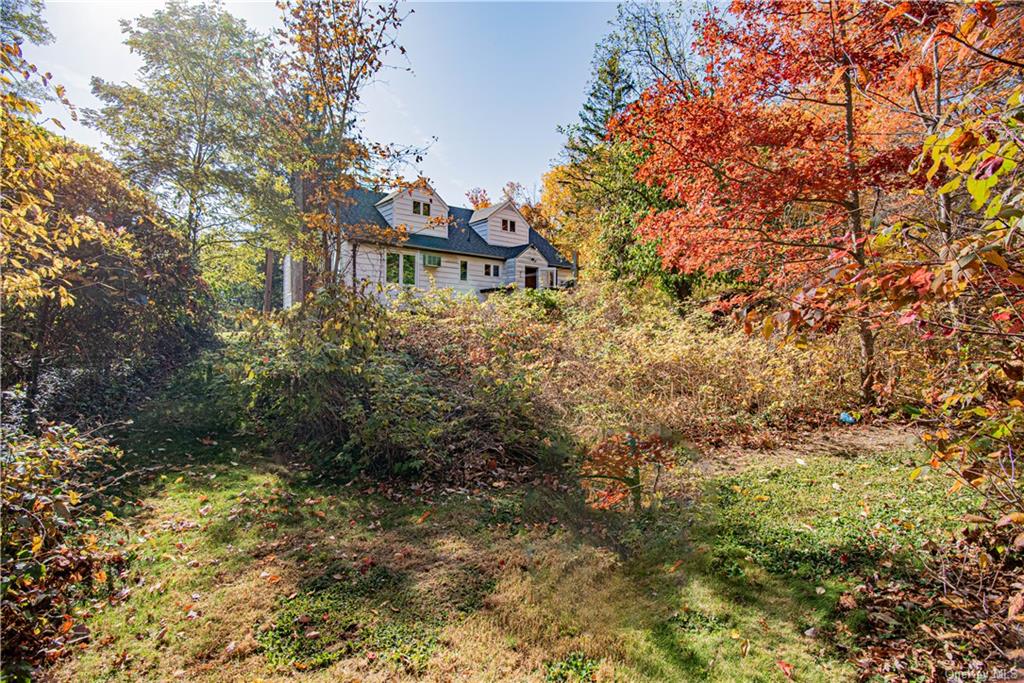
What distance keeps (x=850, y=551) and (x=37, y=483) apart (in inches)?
200

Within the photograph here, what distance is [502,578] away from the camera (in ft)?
10.8

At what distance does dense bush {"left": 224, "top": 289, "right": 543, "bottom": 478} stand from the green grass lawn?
1.56 ft

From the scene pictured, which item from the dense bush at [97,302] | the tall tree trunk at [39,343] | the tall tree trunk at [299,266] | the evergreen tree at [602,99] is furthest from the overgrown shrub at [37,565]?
the evergreen tree at [602,99]

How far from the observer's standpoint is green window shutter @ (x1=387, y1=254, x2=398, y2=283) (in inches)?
677

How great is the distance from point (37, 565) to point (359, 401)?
10.2 ft

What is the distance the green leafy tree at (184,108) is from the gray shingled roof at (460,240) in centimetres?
481

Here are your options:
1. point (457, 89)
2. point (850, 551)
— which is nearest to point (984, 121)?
point (850, 551)

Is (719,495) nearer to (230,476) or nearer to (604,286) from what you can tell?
(230,476)

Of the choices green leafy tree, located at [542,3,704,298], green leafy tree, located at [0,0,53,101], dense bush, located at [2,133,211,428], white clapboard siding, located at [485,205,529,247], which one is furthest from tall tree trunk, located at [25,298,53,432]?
white clapboard siding, located at [485,205,529,247]

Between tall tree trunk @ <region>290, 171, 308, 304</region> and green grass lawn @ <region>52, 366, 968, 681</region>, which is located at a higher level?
tall tree trunk @ <region>290, 171, 308, 304</region>

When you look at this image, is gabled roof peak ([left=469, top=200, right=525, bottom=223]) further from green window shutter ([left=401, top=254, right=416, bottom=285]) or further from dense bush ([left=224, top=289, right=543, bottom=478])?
dense bush ([left=224, top=289, right=543, bottom=478])

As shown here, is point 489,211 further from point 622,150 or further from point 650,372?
point 650,372

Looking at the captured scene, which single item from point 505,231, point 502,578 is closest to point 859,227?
point 502,578

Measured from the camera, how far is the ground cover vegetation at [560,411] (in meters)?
2.41
